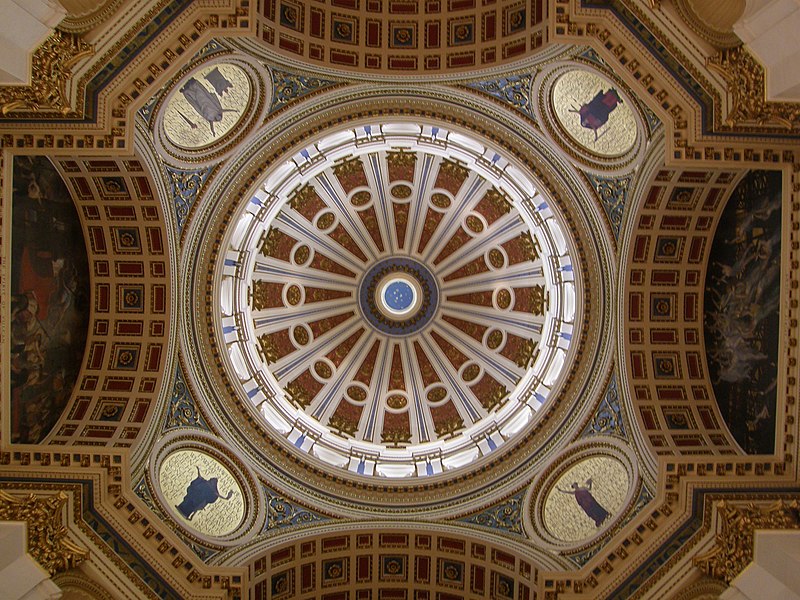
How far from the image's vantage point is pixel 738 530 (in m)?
13.8

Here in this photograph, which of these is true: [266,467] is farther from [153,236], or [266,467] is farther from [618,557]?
[618,557]

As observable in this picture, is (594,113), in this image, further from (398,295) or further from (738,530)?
(398,295)

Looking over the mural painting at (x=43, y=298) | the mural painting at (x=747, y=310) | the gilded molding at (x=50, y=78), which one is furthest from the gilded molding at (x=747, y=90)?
the mural painting at (x=43, y=298)

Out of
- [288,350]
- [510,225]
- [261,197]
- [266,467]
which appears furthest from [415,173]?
[266,467]

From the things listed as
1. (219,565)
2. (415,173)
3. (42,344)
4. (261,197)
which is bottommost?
(219,565)

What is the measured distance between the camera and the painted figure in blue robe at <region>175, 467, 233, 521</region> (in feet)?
60.1

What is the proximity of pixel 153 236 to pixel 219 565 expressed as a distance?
27.2 ft

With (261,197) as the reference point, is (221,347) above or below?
below

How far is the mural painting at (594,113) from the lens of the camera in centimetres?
1659

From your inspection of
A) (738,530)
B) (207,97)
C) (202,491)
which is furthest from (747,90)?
(202,491)

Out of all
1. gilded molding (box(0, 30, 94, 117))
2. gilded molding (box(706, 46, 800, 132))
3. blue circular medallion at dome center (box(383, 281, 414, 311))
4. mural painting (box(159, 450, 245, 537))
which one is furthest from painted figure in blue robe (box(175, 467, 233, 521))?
gilded molding (box(706, 46, 800, 132))

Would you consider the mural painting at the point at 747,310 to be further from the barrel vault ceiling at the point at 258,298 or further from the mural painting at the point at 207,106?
the mural painting at the point at 207,106

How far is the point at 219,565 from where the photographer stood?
17.4 metres

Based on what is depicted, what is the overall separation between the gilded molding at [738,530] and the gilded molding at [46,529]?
1244 centimetres
